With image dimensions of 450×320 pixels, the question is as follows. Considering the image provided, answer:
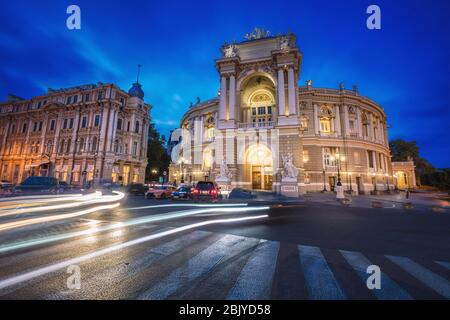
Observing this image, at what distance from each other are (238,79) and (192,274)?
3034 centimetres

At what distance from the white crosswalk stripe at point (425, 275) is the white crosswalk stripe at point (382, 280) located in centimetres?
56

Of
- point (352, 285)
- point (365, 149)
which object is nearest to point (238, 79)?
point (365, 149)

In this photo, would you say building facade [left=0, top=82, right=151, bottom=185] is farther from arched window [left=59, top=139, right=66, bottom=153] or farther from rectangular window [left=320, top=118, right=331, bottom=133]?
rectangular window [left=320, top=118, right=331, bottom=133]

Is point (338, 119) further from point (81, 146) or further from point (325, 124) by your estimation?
point (81, 146)

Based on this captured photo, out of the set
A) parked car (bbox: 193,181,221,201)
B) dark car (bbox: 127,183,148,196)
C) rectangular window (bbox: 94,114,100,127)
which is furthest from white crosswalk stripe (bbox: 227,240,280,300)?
rectangular window (bbox: 94,114,100,127)

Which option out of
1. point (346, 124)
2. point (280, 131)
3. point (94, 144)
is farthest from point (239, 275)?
point (94, 144)

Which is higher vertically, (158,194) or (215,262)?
(158,194)

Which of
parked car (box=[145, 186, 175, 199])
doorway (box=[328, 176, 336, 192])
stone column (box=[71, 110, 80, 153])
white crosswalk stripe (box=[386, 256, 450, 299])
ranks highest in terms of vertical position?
stone column (box=[71, 110, 80, 153])

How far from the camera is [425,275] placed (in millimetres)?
3701

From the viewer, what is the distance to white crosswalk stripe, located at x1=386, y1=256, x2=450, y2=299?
319 centimetres

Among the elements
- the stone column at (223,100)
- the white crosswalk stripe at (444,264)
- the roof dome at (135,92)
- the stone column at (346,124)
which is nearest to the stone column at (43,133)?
the roof dome at (135,92)

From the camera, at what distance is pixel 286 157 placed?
Result: 24.7m

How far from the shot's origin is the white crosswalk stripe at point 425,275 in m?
3.19

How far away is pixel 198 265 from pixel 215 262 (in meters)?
0.38
